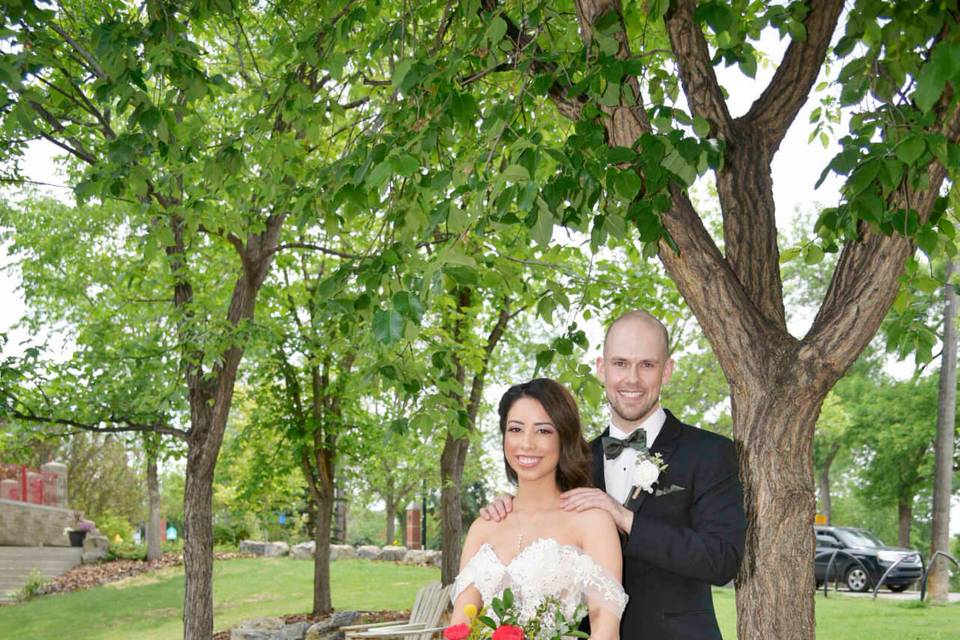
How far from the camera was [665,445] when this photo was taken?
Result: 402cm

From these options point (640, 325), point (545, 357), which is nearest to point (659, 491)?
point (640, 325)

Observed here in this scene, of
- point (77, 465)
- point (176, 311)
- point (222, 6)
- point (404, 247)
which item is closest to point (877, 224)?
A: point (404, 247)

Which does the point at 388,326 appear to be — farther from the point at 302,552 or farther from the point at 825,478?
the point at 825,478

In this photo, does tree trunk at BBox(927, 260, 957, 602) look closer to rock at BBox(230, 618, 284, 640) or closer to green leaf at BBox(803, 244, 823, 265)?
rock at BBox(230, 618, 284, 640)

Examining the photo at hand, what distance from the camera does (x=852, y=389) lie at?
3338 centimetres

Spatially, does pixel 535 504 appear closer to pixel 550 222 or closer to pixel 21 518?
pixel 550 222

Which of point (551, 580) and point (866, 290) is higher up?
point (866, 290)

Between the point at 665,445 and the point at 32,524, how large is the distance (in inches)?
1199

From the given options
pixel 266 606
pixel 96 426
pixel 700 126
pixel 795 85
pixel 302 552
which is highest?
pixel 795 85

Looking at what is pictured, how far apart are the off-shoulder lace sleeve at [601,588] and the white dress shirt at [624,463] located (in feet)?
1.36

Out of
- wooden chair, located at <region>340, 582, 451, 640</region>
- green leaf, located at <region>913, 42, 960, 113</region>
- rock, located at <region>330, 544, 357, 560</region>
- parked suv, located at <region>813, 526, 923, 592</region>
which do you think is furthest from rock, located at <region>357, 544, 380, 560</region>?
green leaf, located at <region>913, 42, 960, 113</region>

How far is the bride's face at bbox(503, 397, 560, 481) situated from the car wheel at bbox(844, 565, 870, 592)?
21.2m

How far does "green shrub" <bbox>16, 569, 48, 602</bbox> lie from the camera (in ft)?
78.5

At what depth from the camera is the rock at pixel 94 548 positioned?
96.0 ft
